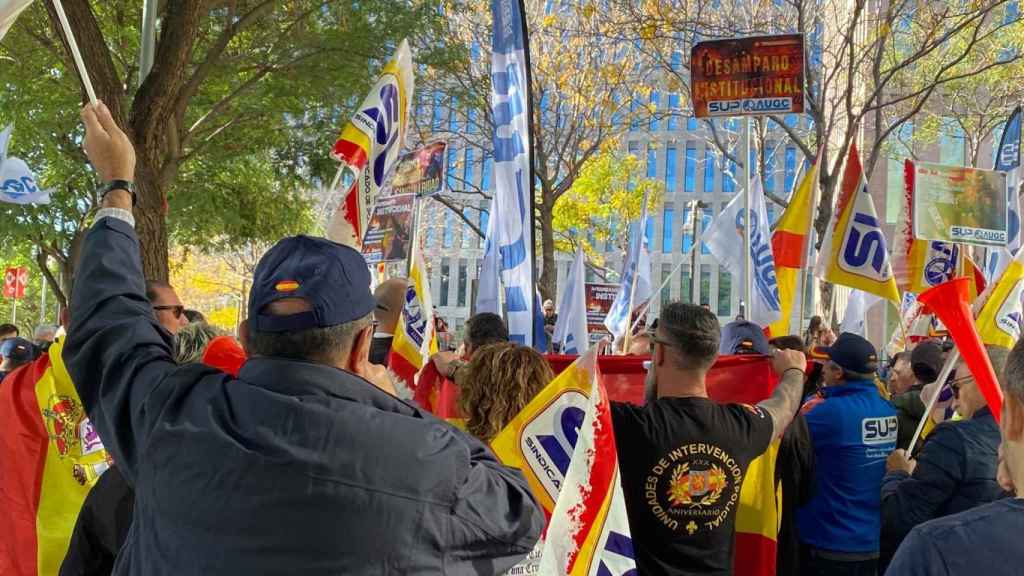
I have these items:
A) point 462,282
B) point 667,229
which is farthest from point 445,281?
point 667,229

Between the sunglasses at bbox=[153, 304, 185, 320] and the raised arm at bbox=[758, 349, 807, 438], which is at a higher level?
the sunglasses at bbox=[153, 304, 185, 320]

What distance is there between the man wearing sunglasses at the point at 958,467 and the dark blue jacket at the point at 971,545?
2.25 metres

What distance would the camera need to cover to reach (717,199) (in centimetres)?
6444

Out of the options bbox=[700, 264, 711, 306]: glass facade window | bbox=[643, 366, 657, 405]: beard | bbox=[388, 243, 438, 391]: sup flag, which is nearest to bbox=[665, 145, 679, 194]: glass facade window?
bbox=[700, 264, 711, 306]: glass facade window

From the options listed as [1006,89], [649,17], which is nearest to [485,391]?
[649,17]

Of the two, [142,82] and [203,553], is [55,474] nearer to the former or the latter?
[203,553]

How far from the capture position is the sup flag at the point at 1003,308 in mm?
5289

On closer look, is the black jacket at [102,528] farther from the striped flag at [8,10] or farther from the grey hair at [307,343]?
the striped flag at [8,10]

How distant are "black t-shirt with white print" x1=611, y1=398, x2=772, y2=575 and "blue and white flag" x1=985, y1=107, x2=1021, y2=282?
7726mm

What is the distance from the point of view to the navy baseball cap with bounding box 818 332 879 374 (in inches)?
185

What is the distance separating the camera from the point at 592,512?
117 inches

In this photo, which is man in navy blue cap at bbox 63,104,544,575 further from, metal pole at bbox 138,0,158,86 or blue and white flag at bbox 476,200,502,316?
metal pole at bbox 138,0,158,86

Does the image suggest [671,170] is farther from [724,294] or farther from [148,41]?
[148,41]

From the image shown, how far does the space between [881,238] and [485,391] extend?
6869 mm
